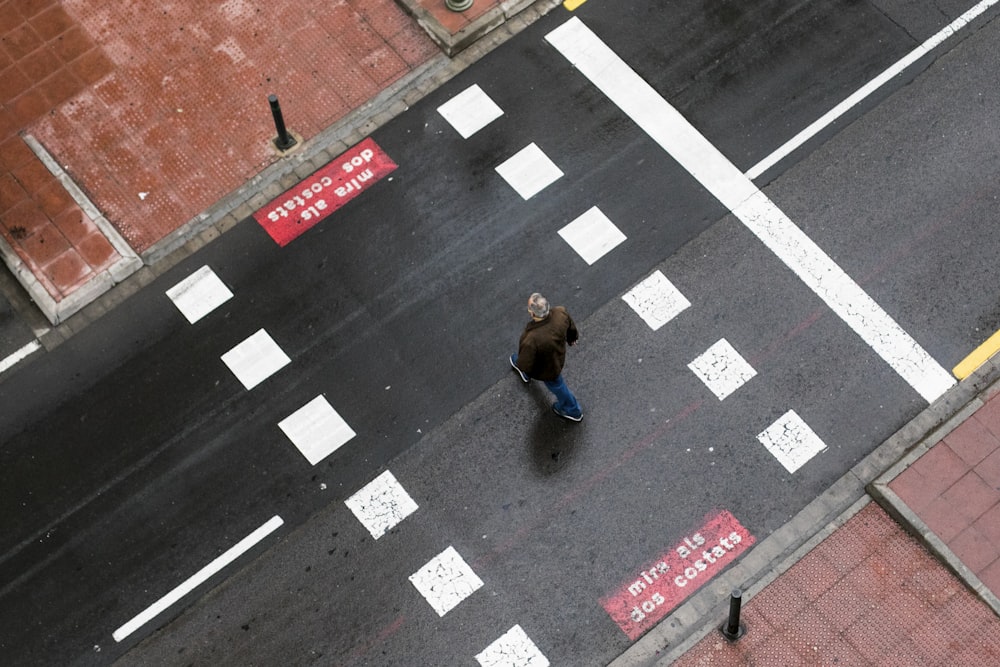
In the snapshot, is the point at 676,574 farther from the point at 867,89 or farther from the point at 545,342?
the point at 867,89

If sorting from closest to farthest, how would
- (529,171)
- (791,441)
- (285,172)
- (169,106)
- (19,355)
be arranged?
1. (791,441)
2. (19,355)
3. (529,171)
4. (285,172)
5. (169,106)

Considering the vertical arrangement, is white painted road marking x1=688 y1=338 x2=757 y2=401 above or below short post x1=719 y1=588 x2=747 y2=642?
above

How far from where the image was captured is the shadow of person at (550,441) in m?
14.0

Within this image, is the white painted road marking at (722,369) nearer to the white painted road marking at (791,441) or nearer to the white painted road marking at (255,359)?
the white painted road marking at (791,441)

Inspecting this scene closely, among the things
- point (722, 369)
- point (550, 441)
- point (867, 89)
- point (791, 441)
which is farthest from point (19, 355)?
point (867, 89)

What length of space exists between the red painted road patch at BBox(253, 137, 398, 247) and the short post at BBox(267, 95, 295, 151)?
53cm

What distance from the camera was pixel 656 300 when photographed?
14734mm

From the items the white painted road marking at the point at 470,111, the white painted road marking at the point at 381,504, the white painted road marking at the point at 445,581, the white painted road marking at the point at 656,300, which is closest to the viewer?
the white painted road marking at the point at 445,581

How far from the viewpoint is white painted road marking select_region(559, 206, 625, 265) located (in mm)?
15055

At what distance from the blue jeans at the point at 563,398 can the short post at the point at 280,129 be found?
15.8 feet

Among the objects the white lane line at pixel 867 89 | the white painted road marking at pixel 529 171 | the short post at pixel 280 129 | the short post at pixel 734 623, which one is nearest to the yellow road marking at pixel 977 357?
the white lane line at pixel 867 89

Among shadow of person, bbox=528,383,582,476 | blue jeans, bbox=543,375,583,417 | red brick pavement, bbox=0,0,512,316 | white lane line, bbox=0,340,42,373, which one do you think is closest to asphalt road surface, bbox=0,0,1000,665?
shadow of person, bbox=528,383,582,476

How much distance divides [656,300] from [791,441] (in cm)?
223

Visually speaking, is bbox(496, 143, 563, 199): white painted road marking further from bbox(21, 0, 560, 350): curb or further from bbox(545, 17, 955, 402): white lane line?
bbox(21, 0, 560, 350): curb
